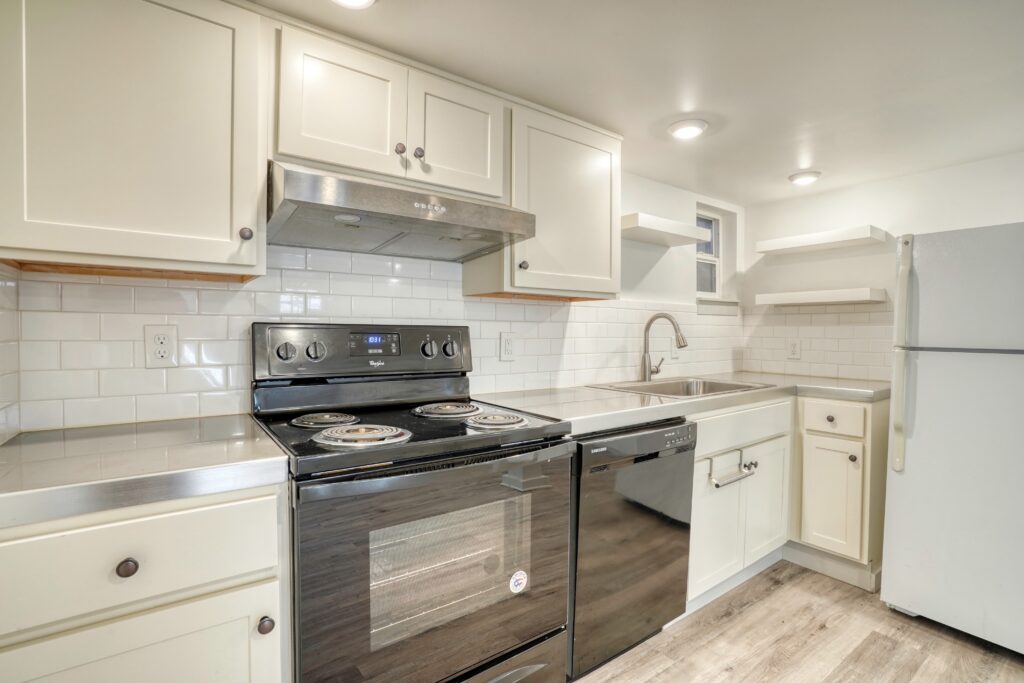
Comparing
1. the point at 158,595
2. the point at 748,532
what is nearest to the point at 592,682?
the point at 748,532

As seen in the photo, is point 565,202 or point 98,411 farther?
point 565,202

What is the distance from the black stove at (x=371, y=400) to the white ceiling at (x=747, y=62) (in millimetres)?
944

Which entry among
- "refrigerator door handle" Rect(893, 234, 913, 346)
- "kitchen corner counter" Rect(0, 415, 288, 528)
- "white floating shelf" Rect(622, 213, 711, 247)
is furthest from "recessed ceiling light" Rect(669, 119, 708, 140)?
"kitchen corner counter" Rect(0, 415, 288, 528)

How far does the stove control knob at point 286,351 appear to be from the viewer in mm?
1552

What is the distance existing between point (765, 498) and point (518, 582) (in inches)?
59.0

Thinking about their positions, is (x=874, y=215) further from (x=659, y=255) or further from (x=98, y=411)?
(x=98, y=411)

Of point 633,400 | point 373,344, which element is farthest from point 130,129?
point 633,400

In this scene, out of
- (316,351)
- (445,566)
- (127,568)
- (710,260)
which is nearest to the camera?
(127,568)

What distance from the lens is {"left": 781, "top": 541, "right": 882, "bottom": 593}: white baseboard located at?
2324mm

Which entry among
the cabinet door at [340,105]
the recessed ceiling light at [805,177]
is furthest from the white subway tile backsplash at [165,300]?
the recessed ceiling light at [805,177]

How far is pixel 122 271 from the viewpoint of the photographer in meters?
1.31

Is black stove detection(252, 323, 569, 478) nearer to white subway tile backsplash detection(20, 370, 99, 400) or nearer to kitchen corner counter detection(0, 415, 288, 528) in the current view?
kitchen corner counter detection(0, 415, 288, 528)

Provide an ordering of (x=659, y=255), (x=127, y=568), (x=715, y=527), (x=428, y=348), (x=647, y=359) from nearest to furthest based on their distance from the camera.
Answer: (x=127, y=568), (x=428, y=348), (x=715, y=527), (x=647, y=359), (x=659, y=255)

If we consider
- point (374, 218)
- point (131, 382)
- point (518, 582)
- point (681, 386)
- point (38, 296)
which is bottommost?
point (518, 582)
